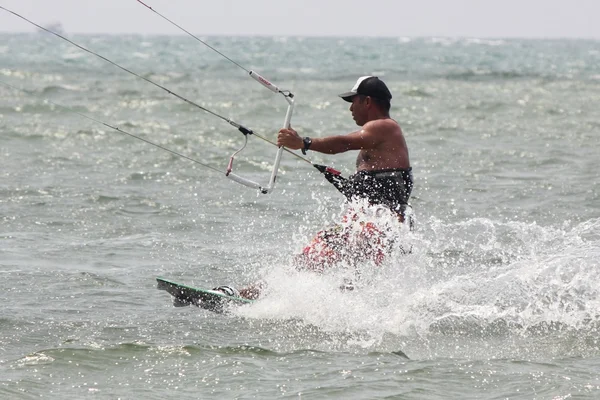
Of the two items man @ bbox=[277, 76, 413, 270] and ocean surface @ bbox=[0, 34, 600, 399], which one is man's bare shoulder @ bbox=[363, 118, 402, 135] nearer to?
man @ bbox=[277, 76, 413, 270]

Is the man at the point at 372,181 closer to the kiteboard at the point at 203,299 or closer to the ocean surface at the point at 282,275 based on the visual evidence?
the ocean surface at the point at 282,275

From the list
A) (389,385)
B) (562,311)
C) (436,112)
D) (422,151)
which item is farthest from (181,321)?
(436,112)

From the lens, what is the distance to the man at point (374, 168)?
8.47 m

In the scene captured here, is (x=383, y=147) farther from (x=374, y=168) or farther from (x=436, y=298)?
(x=436, y=298)

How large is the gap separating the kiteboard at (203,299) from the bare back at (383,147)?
144 centimetres

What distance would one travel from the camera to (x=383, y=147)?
8.48 meters

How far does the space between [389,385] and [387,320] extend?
1582 millimetres

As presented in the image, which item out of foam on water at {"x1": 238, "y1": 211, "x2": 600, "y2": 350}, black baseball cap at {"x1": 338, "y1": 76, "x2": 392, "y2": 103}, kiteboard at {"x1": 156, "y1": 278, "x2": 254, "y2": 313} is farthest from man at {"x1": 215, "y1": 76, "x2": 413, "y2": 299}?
kiteboard at {"x1": 156, "y1": 278, "x2": 254, "y2": 313}

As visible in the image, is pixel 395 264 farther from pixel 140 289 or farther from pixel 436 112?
pixel 436 112

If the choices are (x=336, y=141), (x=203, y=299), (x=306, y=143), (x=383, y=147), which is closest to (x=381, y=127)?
(x=383, y=147)

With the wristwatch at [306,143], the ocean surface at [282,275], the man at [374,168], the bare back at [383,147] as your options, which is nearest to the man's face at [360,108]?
the man at [374,168]

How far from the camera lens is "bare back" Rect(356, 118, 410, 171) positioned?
8.44 metres

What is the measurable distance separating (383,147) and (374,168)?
0.18m

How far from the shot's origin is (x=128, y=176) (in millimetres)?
16281
